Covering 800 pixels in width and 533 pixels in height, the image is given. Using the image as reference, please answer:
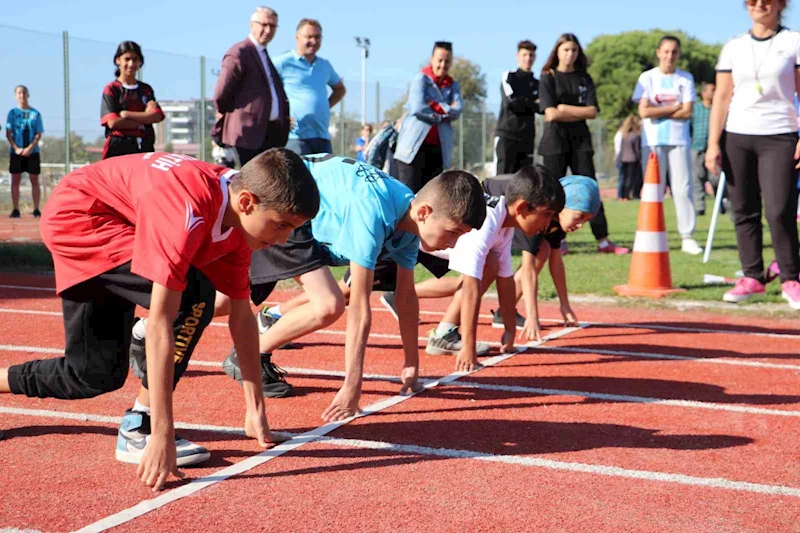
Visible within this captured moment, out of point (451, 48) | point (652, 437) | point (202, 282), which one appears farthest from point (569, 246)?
point (202, 282)

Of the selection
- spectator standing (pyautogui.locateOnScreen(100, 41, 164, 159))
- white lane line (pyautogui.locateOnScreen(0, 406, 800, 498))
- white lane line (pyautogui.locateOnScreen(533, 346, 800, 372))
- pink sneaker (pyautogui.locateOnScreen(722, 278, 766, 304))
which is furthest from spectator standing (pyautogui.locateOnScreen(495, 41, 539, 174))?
white lane line (pyautogui.locateOnScreen(0, 406, 800, 498))

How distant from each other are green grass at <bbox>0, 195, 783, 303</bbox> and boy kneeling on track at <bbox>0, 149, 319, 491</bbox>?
217 inches

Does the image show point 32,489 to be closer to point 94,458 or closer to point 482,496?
point 94,458

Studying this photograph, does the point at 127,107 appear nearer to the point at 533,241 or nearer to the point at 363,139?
the point at 533,241

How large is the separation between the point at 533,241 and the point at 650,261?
8.65 ft

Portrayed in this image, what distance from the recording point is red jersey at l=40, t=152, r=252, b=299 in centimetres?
326

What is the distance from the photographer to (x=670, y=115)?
11.6 m

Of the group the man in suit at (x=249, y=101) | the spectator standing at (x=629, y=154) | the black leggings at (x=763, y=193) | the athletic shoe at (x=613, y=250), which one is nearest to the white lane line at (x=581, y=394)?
the man in suit at (x=249, y=101)

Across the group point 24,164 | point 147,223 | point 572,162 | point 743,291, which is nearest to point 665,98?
point 572,162

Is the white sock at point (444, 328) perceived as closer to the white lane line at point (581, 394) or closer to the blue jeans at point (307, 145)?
the white lane line at point (581, 394)

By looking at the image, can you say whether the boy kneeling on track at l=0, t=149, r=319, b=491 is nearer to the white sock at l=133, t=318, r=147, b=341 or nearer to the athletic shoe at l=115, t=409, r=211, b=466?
the athletic shoe at l=115, t=409, r=211, b=466

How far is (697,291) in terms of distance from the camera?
352 inches

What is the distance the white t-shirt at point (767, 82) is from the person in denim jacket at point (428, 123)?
9.76 ft

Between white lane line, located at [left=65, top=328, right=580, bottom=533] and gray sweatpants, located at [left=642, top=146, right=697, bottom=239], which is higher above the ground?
gray sweatpants, located at [left=642, top=146, right=697, bottom=239]
